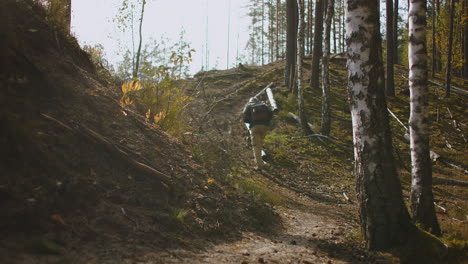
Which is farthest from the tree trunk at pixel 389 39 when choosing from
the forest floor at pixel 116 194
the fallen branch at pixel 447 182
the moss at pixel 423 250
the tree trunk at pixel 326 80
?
the moss at pixel 423 250

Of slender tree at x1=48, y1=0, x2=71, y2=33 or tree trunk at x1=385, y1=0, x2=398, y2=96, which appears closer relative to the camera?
slender tree at x1=48, y1=0, x2=71, y2=33

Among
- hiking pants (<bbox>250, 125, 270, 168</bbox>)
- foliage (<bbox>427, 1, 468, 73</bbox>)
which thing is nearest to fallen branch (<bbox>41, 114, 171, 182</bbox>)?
hiking pants (<bbox>250, 125, 270, 168</bbox>)

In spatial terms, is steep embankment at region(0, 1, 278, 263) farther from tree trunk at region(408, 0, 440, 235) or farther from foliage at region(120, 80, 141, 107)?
tree trunk at region(408, 0, 440, 235)

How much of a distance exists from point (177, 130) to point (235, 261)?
4736 millimetres

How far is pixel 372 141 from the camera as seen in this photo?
4324 millimetres

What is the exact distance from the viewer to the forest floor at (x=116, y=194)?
3293 mm

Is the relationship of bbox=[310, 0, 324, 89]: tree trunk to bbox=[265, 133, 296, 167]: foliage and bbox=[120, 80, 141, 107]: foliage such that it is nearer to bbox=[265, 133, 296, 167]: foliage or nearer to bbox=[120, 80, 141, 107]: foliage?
bbox=[265, 133, 296, 167]: foliage

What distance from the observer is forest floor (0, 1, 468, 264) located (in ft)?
10.8

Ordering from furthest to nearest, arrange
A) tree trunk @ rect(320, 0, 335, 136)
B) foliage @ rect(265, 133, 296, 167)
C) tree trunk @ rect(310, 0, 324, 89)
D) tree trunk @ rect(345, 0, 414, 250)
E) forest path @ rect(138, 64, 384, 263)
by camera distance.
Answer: tree trunk @ rect(310, 0, 324, 89), tree trunk @ rect(320, 0, 335, 136), foliage @ rect(265, 133, 296, 167), tree trunk @ rect(345, 0, 414, 250), forest path @ rect(138, 64, 384, 263)

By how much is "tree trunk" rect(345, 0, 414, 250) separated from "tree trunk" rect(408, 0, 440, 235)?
47.8 inches

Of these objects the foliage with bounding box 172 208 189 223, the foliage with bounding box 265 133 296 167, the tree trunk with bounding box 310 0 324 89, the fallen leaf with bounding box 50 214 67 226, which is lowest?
the foliage with bounding box 172 208 189 223

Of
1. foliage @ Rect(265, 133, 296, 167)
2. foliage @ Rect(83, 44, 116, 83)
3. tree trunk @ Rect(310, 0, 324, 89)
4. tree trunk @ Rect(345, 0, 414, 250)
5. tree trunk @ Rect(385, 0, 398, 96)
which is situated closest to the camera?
tree trunk @ Rect(345, 0, 414, 250)

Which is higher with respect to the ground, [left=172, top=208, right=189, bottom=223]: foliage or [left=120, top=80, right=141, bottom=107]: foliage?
[left=120, top=80, right=141, bottom=107]: foliage

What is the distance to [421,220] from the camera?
17.3ft
